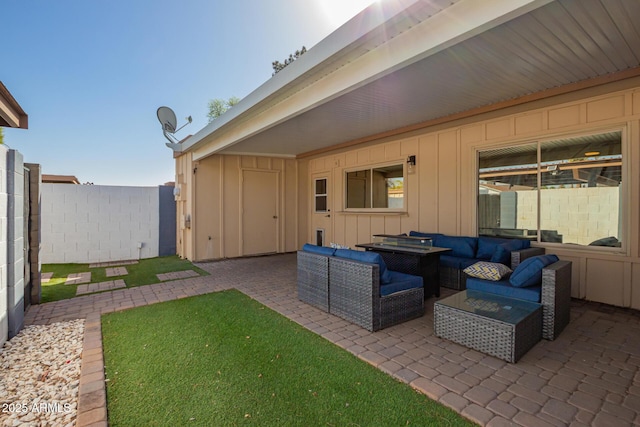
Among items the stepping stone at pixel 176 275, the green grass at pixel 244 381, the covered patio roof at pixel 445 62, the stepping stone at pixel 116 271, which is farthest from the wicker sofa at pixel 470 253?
the stepping stone at pixel 116 271

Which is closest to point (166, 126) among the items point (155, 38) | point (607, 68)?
point (155, 38)

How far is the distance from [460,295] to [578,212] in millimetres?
2582

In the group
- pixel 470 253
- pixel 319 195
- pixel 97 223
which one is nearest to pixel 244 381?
pixel 470 253

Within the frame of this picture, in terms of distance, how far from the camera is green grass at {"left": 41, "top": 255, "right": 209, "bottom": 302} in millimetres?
5008

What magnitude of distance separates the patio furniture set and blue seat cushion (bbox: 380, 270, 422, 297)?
0.04ft

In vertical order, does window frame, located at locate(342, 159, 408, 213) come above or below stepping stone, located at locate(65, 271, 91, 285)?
above

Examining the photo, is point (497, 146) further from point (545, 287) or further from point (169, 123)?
point (169, 123)

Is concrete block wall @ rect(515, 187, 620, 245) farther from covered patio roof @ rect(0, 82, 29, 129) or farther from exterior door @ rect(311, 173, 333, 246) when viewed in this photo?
covered patio roof @ rect(0, 82, 29, 129)

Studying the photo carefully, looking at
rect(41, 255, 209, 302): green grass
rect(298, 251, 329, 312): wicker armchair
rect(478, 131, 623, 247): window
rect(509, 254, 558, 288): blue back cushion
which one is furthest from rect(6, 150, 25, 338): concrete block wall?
rect(478, 131, 623, 247): window

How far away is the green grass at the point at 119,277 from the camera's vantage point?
16.4ft

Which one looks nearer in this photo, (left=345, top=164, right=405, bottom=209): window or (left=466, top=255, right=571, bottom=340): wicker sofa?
(left=466, top=255, right=571, bottom=340): wicker sofa

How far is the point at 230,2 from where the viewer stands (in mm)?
7754

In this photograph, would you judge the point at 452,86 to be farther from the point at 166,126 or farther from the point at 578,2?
the point at 166,126

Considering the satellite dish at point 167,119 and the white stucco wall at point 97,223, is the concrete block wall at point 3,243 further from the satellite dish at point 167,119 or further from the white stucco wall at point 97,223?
the white stucco wall at point 97,223
